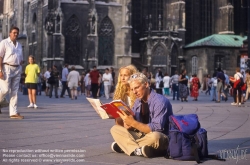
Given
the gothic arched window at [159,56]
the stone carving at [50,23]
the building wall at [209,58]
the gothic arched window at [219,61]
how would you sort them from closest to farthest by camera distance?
the stone carving at [50,23]
the gothic arched window at [159,56]
the building wall at [209,58]
the gothic arched window at [219,61]

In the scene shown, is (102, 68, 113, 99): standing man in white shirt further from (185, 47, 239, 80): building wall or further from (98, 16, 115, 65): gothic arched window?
(185, 47, 239, 80): building wall

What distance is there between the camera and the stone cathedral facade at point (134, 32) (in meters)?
43.2

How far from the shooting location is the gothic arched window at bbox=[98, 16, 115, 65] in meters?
44.7

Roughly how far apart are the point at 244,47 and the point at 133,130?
1038 inches

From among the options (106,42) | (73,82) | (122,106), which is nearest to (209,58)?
(106,42)

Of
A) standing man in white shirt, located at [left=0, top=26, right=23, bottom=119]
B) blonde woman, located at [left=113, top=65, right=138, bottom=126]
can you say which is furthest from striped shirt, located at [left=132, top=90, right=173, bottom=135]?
standing man in white shirt, located at [left=0, top=26, right=23, bottom=119]

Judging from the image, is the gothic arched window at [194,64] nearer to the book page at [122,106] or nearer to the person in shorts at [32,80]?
the person in shorts at [32,80]

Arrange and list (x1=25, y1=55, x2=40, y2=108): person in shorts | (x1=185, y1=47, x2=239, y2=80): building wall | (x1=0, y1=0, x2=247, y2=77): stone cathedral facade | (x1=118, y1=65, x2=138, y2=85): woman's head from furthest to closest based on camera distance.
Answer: (x1=185, y1=47, x2=239, y2=80): building wall → (x1=0, y1=0, x2=247, y2=77): stone cathedral facade → (x1=25, y1=55, x2=40, y2=108): person in shorts → (x1=118, y1=65, x2=138, y2=85): woman's head

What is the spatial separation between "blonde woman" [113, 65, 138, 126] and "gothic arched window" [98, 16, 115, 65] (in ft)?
120

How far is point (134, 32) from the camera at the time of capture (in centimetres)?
4809

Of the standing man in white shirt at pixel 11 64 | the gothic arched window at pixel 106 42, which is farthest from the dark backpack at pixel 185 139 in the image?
the gothic arched window at pixel 106 42

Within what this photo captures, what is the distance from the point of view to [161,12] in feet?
162

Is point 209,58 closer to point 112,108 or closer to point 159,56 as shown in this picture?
point 159,56

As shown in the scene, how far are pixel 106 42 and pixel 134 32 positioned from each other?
13.5 ft
